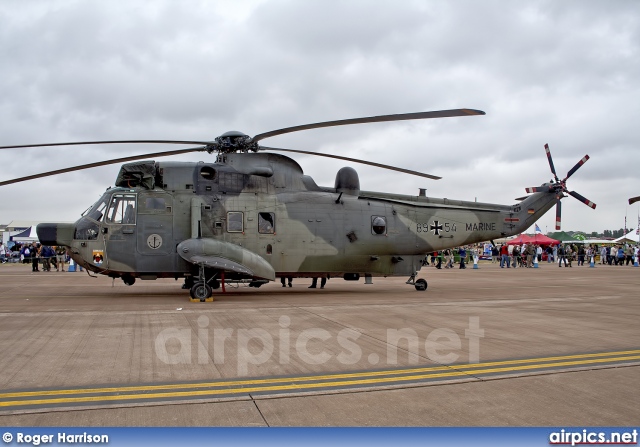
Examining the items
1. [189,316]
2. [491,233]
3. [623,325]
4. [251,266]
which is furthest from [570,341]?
[491,233]

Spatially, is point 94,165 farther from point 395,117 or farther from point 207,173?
point 395,117

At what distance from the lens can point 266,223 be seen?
49.7 feet

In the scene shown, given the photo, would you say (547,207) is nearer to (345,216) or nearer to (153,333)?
(345,216)

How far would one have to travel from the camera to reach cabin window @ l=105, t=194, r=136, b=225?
14.2 m

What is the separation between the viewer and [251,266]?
1422 cm

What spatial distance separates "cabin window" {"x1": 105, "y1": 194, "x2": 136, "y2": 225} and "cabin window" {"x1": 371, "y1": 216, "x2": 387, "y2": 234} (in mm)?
6992

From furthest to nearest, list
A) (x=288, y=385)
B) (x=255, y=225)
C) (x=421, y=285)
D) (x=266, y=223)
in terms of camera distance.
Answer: (x=421, y=285) → (x=266, y=223) → (x=255, y=225) → (x=288, y=385)

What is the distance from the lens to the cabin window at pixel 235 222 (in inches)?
584

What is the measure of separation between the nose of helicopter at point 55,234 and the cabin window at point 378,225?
8576mm

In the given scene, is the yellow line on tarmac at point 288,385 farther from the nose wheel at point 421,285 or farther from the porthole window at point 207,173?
the nose wheel at point 421,285

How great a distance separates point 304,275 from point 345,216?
86.3 inches

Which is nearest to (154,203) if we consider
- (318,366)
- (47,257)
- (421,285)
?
(421,285)

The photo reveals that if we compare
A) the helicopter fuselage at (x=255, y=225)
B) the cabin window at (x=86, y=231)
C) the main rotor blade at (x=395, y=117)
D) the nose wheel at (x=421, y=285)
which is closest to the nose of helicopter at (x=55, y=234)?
the helicopter fuselage at (x=255, y=225)

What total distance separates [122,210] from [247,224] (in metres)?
3.42
